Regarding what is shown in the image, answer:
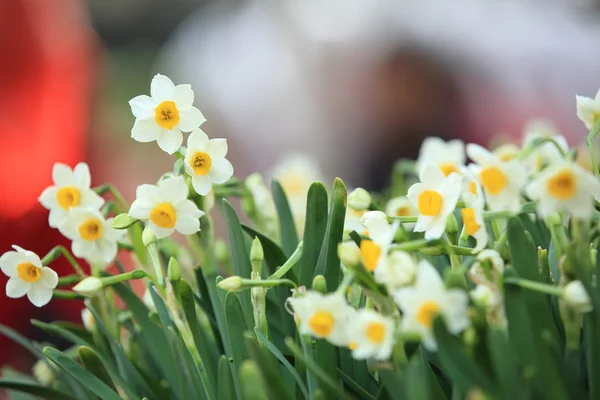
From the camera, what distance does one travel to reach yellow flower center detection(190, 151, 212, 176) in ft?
0.88

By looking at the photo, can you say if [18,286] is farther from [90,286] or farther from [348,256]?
[348,256]

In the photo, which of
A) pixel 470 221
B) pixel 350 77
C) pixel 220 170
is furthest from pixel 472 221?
pixel 350 77

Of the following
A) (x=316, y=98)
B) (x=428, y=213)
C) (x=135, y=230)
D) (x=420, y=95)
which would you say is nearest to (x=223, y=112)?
(x=316, y=98)

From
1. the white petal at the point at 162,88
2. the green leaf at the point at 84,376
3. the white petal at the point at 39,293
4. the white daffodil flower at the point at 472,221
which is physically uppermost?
the white petal at the point at 162,88

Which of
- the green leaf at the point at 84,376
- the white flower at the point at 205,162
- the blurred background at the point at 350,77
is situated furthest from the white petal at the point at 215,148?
the blurred background at the point at 350,77

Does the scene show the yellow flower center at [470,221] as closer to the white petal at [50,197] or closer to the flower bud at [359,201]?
the flower bud at [359,201]

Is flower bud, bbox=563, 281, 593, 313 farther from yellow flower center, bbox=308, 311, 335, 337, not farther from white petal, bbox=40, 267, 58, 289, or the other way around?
white petal, bbox=40, 267, 58, 289

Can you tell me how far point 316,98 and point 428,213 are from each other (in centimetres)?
147

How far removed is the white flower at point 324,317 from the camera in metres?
0.21

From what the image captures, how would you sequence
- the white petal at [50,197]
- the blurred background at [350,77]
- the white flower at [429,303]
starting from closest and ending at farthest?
1. the white flower at [429,303]
2. the white petal at [50,197]
3. the blurred background at [350,77]

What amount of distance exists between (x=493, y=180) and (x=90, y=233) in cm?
17

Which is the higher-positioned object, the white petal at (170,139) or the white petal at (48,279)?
the white petal at (170,139)

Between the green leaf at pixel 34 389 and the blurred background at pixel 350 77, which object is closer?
the green leaf at pixel 34 389

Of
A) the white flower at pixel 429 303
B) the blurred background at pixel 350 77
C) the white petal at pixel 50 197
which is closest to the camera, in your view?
the white flower at pixel 429 303
